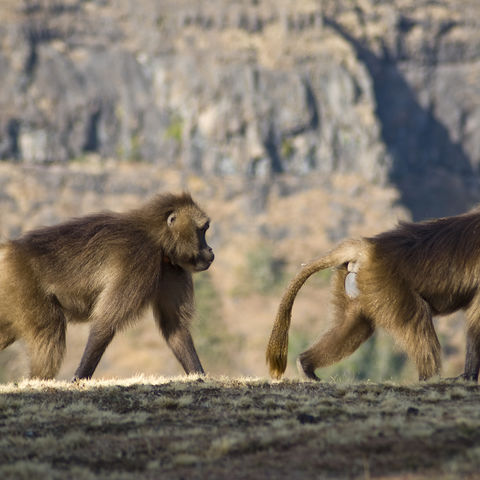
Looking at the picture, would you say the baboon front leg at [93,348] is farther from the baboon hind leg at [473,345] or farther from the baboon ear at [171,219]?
the baboon hind leg at [473,345]

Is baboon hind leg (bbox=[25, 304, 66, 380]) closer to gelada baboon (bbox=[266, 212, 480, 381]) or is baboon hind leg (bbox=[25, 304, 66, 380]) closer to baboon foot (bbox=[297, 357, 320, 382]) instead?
gelada baboon (bbox=[266, 212, 480, 381])

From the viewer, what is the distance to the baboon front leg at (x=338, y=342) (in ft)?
30.3

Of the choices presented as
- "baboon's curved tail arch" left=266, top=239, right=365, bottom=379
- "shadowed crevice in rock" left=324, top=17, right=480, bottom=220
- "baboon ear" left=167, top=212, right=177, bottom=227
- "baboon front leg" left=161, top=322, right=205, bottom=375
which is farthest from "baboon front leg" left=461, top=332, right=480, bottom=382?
"shadowed crevice in rock" left=324, top=17, right=480, bottom=220

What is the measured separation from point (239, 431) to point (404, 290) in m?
3.16

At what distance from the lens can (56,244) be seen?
30.9 feet

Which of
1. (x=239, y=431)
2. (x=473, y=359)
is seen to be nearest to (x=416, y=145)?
(x=473, y=359)

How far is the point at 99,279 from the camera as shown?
922 cm

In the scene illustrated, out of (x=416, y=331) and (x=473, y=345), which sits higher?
(x=416, y=331)

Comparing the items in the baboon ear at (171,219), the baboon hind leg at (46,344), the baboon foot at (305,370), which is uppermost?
the baboon ear at (171,219)

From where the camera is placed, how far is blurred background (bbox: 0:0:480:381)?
2795 inches

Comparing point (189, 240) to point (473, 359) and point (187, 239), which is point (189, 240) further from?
point (473, 359)

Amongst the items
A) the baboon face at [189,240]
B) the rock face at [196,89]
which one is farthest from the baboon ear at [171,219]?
the rock face at [196,89]

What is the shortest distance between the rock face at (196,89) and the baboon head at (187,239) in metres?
64.6

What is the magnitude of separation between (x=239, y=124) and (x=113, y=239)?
68.3 m
